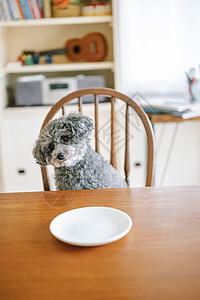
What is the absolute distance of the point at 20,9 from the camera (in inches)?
91.2

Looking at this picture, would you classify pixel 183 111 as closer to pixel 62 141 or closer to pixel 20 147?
pixel 62 141

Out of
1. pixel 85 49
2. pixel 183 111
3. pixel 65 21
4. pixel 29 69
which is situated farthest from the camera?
pixel 85 49

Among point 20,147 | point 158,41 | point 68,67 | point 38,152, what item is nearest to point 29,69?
point 68,67

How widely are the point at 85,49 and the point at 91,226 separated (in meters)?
1.89

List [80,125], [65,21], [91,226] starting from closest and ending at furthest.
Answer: [91,226], [80,125], [65,21]

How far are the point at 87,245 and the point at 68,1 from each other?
200 cm

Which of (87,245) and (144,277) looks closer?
(144,277)

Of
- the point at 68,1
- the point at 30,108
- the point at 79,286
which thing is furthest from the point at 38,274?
the point at 68,1

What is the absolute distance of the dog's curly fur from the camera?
4.00 feet

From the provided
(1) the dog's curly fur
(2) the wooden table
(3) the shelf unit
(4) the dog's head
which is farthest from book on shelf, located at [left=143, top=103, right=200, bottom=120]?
(2) the wooden table

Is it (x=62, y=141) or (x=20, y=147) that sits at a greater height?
(x=62, y=141)

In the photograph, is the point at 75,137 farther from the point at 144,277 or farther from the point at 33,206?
the point at 144,277

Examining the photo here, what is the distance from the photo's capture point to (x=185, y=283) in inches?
25.0

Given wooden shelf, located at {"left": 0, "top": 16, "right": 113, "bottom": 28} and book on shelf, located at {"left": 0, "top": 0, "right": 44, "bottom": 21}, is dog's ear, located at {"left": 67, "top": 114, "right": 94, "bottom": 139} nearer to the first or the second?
wooden shelf, located at {"left": 0, "top": 16, "right": 113, "bottom": 28}
